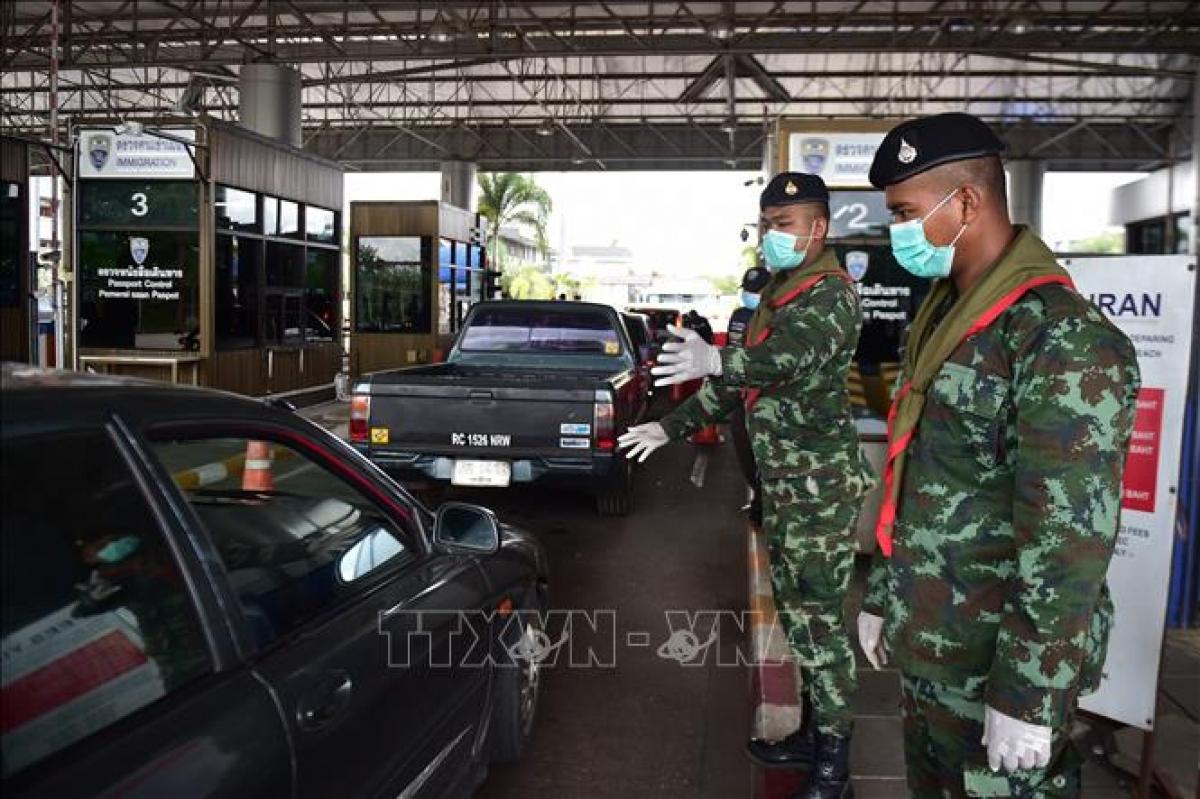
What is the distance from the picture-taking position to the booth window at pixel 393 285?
17375mm

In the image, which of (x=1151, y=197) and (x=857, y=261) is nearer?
(x=857, y=261)

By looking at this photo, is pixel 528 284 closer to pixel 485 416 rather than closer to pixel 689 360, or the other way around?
pixel 485 416

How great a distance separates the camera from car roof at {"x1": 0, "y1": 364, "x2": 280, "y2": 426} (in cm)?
175

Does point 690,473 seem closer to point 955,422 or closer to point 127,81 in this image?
point 955,422

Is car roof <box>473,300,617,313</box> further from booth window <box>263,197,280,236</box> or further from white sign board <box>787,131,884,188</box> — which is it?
booth window <box>263,197,280,236</box>

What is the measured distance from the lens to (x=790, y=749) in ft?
12.1

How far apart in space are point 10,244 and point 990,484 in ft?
43.9

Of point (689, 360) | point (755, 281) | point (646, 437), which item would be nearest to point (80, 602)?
point (689, 360)


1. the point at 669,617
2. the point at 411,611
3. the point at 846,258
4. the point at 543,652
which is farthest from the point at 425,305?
the point at 411,611

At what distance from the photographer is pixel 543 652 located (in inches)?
164

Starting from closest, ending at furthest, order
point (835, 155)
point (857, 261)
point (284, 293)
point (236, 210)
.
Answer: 1. point (835, 155)
2. point (857, 261)
3. point (236, 210)
4. point (284, 293)

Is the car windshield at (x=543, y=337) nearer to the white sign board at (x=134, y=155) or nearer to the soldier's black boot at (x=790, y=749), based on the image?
the white sign board at (x=134, y=155)

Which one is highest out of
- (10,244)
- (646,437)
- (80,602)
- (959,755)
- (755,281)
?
(10,244)

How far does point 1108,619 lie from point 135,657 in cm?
191
